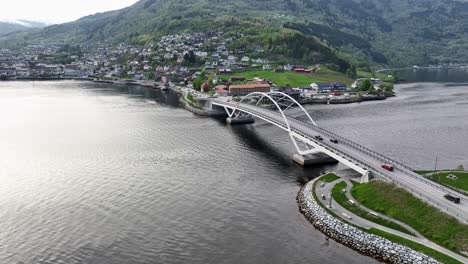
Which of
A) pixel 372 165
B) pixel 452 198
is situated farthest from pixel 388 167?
pixel 452 198

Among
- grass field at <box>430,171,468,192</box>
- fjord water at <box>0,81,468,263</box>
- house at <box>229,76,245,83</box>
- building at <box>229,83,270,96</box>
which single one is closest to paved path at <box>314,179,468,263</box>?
fjord water at <box>0,81,468,263</box>

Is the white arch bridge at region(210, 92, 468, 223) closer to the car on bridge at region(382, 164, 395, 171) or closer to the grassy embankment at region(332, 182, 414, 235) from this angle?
the car on bridge at region(382, 164, 395, 171)

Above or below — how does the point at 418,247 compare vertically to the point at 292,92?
below

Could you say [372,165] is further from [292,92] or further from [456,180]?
[292,92]

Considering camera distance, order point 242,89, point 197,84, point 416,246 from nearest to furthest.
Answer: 1. point 416,246
2. point 242,89
3. point 197,84

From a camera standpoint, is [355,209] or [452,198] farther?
[355,209]

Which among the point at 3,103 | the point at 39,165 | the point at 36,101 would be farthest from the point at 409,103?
the point at 3,103

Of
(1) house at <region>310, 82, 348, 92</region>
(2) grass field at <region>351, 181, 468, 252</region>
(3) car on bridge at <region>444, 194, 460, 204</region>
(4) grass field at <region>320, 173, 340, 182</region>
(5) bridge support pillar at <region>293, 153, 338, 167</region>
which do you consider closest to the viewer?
(2) grass field at <region>351, 181, 468, 252</region>

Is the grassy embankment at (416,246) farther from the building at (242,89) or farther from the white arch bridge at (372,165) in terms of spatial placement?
the building at (242,89)
